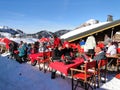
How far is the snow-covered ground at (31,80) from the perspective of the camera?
861 centimetres

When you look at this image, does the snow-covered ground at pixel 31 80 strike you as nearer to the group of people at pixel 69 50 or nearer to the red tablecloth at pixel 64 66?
the red tablecloth at pixel 64 66

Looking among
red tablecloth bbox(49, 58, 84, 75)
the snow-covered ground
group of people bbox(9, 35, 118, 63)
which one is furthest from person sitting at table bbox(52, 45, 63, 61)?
red tablecloth bbox(49, 58, 84, 75)

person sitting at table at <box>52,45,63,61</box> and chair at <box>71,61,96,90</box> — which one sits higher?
person sitting at table at <box>52,45,63,61</box>

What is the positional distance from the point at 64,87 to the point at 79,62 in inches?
42.2

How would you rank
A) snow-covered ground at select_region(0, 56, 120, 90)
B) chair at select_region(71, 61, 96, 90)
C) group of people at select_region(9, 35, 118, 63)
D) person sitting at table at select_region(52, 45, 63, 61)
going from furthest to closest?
person sitting at table at select_region(52, 45, 63, 61) < group of people at select_region(9, 35, 118, 63) < snow-covered ground at select_region(0, 56, 120, 90) < chair at select_region(71, 61, 96, 90)

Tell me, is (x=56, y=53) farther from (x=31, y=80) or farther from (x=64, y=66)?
(x=64, y=66)

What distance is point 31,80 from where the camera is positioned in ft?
31.8

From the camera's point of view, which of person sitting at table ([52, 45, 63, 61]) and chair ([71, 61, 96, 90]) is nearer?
chair ([71, 61, 96, 90])

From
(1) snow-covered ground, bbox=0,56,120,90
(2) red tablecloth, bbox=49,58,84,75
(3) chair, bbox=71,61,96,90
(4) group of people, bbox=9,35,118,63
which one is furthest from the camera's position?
(4) group of people, bbox=9,35,118,63

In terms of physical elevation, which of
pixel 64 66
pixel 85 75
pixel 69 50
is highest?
pixel 69 50

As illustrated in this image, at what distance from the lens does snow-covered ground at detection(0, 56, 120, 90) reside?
8.61m

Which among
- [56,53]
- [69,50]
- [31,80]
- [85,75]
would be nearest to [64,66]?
[85,75]

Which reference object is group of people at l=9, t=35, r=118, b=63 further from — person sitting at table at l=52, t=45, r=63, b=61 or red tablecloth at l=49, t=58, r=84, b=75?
red tablecloth at l=49, t=58, r=84, b=75

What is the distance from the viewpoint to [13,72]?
11297 mm
